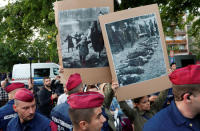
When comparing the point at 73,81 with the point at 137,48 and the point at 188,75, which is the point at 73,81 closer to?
the point at 137,48

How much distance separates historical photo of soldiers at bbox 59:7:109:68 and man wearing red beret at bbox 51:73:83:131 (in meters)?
0.20

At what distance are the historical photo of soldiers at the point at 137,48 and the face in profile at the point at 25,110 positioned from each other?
1131 mm

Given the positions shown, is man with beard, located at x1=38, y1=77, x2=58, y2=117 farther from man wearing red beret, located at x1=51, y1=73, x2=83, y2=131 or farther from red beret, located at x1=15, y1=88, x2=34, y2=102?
red beret, located at x1=15, y1=88, x2=34, y2=102

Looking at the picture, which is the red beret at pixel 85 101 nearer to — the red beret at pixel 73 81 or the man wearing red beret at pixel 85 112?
the man wearing red beret at pixel 85 112

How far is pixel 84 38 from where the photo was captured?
300 centimetres

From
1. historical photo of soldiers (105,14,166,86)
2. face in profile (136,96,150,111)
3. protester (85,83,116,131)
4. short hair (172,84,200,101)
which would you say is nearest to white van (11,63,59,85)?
protester (85,83,116,131)

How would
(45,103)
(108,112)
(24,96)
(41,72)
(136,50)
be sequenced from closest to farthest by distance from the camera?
(136,50) < (24,96) < (108,112) < (45,103) < (41,72)

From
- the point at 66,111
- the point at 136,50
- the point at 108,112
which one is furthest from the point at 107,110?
the point at 136,50

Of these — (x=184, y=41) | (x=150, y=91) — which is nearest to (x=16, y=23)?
(x=150, y=91)

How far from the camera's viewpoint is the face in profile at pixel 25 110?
286 centimetres

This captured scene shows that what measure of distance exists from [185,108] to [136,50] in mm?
1012

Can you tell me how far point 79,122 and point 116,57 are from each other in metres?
0.99

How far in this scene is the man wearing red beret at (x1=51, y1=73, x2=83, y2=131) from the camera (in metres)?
3.13

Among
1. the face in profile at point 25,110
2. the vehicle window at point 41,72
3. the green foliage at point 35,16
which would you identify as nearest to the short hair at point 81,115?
the face in profile at point 25,110
